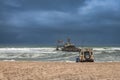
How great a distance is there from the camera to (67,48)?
72.4 meters

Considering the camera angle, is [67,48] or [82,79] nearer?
[82,79]

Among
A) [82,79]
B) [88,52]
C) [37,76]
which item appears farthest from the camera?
[88,52]

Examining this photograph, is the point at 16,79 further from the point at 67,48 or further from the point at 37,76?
the point at 67,48

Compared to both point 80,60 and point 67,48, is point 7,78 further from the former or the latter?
point 67,48

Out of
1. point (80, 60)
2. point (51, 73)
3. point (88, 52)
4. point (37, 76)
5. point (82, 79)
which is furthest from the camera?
point (88, 52)

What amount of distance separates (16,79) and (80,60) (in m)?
15.0

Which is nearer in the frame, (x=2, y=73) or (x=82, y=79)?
(x=82, y=79)

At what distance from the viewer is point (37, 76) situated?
578 inches

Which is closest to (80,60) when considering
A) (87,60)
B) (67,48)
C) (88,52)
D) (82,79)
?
(87,60)

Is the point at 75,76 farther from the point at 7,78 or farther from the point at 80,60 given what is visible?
the point at 80,60

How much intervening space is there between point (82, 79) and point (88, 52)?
1735 centimetres

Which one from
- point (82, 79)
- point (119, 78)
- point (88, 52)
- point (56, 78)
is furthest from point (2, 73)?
point (88, 52)

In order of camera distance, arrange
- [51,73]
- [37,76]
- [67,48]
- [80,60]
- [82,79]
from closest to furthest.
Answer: [82,79] < [37,76] < [51,73] < [80,60] < [67,48]

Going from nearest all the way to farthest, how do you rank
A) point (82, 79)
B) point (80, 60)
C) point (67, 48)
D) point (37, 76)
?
point (82, 79) → point (37, 76) → point (80, 60) → point (67, 48)
